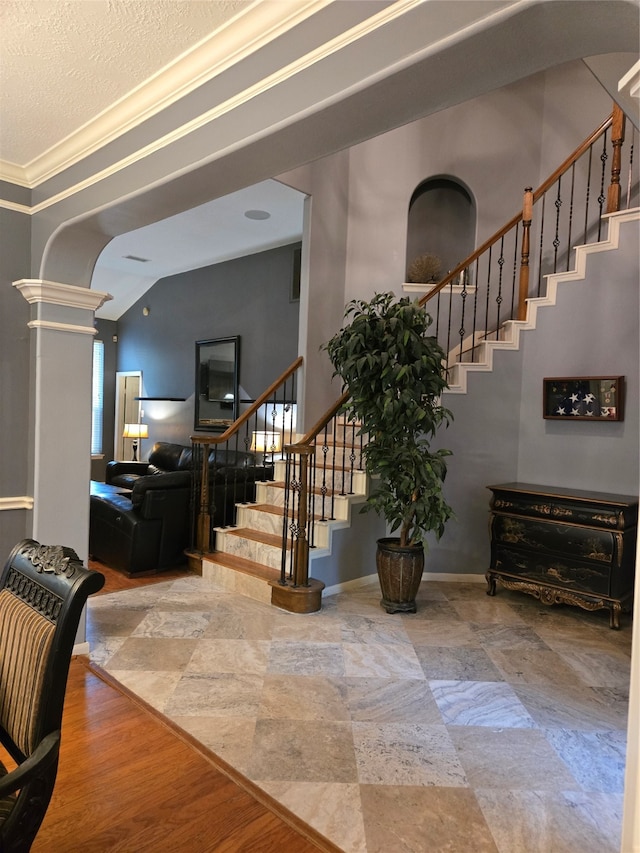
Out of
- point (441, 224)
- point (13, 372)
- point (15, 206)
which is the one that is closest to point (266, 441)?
point (13, 372)

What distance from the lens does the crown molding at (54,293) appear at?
2795 mm

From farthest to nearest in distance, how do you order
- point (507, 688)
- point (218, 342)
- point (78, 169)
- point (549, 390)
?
point (218, 342)
point (549, 390)
point (507, 688)
point (78, 169)

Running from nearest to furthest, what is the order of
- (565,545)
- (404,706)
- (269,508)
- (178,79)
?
(178,79)
(404,706)
(565,545)
(269,508)

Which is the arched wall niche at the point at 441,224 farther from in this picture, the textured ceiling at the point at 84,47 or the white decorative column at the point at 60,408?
the textured ceiling at the point at 84,47

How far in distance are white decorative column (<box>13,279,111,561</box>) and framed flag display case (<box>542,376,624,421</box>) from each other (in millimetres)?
3390

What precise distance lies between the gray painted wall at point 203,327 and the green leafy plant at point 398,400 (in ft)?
9.80

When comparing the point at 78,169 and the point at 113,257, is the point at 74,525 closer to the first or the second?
the point at 78,169

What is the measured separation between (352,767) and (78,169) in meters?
2.93

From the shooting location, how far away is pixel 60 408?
293cm

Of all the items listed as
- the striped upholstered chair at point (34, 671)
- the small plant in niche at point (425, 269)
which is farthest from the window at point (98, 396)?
the striped upholstered chair at point (34, 671)

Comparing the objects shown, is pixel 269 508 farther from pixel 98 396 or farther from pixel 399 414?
pixel 98 396

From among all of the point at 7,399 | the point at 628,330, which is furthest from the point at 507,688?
the point at 7,399

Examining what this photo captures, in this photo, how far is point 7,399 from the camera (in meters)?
2.88

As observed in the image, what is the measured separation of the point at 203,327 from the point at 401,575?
5.32 m
